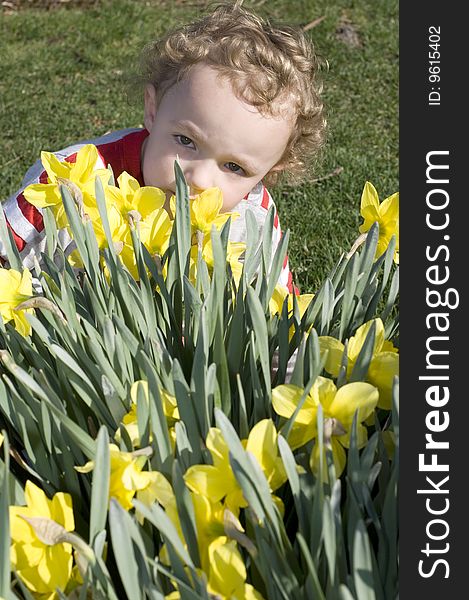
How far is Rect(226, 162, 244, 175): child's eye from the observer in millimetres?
1724

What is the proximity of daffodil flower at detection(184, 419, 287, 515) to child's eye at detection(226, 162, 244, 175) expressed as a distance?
0.94 metres

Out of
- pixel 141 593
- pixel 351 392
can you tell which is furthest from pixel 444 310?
pixel 141 593

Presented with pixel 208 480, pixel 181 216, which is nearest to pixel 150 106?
pixel 181 216

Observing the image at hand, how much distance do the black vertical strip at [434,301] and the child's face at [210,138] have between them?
2.04ft

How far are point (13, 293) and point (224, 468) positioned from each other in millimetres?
451

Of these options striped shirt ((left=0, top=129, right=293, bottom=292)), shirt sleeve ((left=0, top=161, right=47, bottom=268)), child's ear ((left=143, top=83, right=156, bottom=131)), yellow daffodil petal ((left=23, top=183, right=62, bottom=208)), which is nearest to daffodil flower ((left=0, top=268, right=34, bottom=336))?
yellow daffodil petal ((left=23, top=183, right=62, bottom=208))

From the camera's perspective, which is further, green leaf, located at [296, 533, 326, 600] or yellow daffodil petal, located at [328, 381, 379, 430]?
yellow daffodil petal, located at [328, 381, 379, 430]

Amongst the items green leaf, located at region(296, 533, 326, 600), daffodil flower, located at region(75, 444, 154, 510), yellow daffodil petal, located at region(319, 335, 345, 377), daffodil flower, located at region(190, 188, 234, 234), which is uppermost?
daffodil flower, located at region(190, 188, 234, 234)

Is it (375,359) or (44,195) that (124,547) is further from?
(44,195)

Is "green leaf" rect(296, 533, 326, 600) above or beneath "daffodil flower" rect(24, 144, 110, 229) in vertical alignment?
beneath

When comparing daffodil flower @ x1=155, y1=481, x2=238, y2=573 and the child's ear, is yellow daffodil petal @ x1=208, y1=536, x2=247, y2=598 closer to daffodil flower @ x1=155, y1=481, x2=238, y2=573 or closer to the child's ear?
daffodil flower @ x1=155, y1=481, x2=238, y2=573

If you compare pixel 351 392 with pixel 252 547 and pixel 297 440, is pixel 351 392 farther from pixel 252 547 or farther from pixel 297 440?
pixel 252 547

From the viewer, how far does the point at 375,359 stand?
105cm

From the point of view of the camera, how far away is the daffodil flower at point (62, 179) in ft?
4.16
